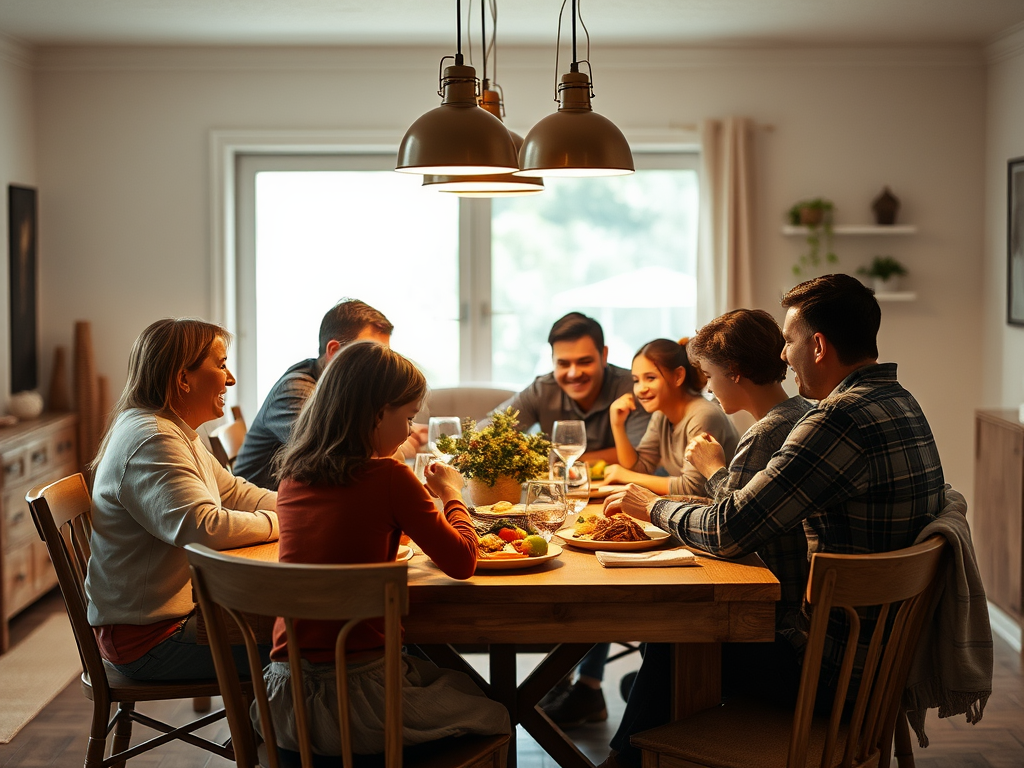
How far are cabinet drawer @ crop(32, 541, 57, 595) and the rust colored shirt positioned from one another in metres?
2.96

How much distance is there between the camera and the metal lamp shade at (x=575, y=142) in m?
2.26

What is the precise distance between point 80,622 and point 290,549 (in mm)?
675

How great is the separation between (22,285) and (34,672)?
1948mm

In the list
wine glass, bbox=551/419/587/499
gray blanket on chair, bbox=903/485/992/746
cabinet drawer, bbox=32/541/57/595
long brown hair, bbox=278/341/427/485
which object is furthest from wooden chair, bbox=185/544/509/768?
cabinet drawer, bbox=32/541/57/595

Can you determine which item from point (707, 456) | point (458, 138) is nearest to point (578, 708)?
point (707, 456)

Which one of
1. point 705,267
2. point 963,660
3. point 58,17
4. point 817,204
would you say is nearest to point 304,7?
point 58,17

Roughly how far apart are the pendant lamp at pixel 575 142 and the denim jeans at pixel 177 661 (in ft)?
4.25

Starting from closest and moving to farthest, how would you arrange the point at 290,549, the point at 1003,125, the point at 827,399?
the point at 290,549 < the point at 827,399 < the point at 1003,125

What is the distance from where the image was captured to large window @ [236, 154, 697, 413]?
5180 millimetres

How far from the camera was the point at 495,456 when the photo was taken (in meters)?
2.48

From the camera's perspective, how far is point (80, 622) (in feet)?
7.07

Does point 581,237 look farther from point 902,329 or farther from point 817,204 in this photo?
point 902,329

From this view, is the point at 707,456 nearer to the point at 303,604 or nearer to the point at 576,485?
the point at 576,485

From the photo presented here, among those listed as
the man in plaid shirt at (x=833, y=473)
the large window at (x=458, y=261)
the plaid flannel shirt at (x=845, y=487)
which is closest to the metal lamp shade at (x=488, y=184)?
the man in plaid shirt at (x=833, y=473)
